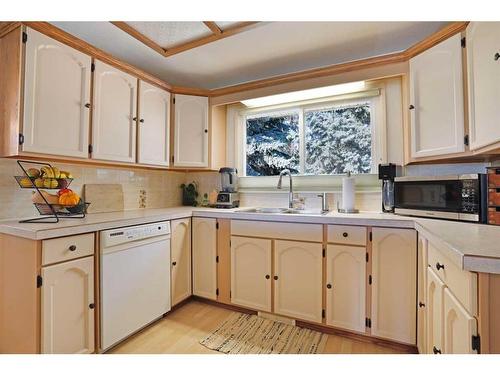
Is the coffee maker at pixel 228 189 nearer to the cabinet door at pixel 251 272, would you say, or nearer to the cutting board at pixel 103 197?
the cabinet door at pixel 251 272

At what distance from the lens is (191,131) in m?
2.52

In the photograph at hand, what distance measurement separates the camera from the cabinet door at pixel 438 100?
1.50 meters

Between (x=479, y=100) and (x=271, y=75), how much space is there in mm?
1640

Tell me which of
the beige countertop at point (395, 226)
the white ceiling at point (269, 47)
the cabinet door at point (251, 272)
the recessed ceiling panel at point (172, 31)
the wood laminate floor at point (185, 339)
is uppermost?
the white ceiling at point (269, 47)

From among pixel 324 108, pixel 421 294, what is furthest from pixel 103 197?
pixel 421 294

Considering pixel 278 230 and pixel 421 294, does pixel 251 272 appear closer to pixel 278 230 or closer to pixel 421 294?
pixel 278 230

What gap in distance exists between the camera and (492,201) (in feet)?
4.42

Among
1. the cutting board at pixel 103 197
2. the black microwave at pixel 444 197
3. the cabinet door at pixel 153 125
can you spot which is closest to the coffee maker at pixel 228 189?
the cabinet door at pixel 153 125

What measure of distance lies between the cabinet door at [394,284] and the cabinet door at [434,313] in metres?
0.25

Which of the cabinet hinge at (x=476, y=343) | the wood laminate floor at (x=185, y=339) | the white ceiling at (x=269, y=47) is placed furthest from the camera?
the white ceiling at (x=269, y=47)

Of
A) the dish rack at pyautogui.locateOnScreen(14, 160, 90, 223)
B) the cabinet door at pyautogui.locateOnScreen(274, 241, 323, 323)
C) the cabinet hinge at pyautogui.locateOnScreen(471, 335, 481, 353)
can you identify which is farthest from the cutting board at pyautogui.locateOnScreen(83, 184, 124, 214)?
the cabinet hinge at pyautogui.locateOnScreen(471, 335, 481, 353)

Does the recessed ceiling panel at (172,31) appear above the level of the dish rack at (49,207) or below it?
above

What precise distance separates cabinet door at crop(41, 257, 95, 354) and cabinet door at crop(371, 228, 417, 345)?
1.79 meters

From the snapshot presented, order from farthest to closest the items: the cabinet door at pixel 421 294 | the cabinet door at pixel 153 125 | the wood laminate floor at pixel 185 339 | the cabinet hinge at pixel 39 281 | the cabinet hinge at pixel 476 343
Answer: the cabinet door at pixel 153 125, the wood laminate floor at pixel 185 339, the cabinet door at pixel 421 294, the cabinet hinge at pixel 39 281, the cabinet hinge at pixel 476 343
